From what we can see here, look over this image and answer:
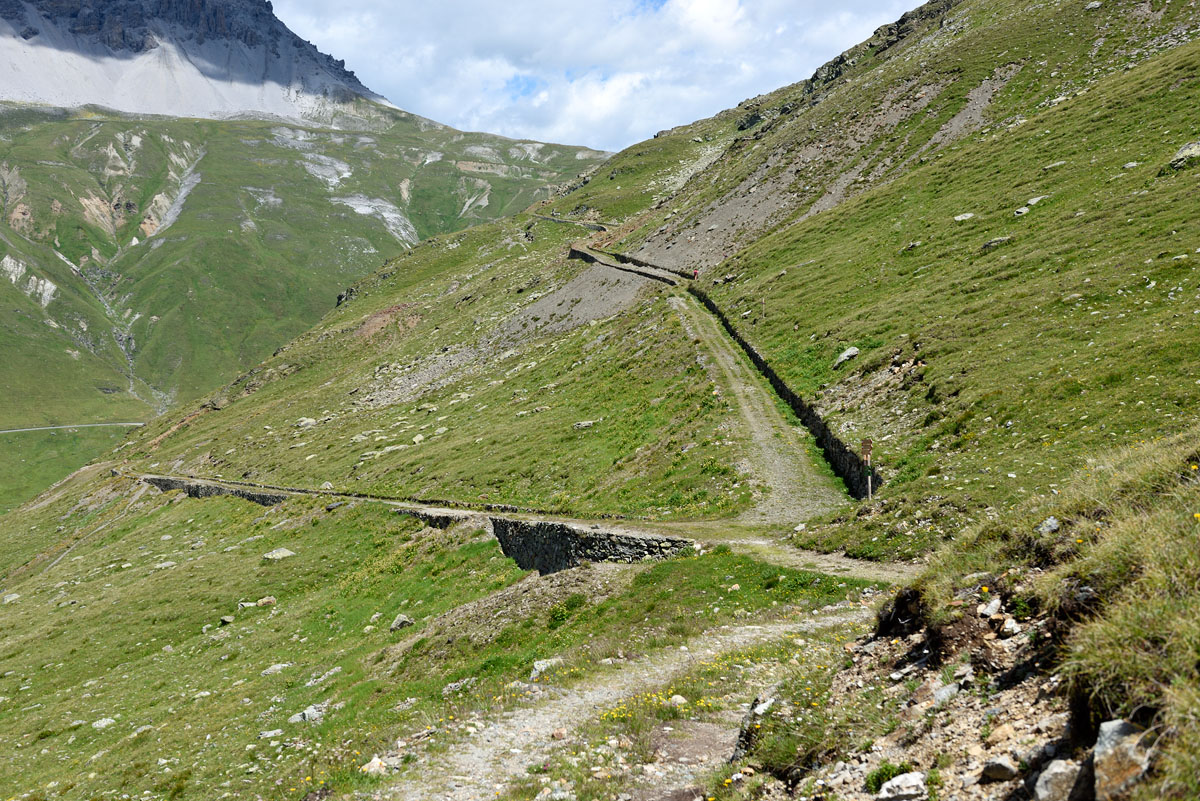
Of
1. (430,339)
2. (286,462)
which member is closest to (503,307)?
(430,339)

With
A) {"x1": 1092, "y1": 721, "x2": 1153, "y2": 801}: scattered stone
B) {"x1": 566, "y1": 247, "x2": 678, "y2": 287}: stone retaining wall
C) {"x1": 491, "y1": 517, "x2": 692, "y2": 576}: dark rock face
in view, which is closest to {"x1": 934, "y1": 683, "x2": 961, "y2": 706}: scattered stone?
{"x1": 1092, "y1": 721, "x2": 1153, "y2": 801}: scattered stone

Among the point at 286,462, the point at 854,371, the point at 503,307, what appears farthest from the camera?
the point at 503,307

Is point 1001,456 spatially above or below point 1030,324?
below

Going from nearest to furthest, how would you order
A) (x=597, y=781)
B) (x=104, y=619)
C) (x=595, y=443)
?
1. (x=597, y=781)
2. (x=104, y=619)
3. (x=595, y=443)

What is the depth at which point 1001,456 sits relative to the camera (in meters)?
22.6

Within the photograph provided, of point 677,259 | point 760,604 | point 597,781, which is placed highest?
point 677,259

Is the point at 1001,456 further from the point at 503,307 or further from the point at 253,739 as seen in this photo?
the point at 503,307

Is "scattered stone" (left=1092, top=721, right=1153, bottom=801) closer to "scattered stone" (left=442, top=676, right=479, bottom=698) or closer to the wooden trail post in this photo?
"scattered stone" (left=442, top=676, right=479, bottom=698)

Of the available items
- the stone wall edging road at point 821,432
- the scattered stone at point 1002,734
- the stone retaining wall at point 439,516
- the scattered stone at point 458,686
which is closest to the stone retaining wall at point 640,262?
the stone wall edging road at point 821,432

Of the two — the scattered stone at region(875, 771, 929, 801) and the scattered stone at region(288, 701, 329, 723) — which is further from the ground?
the scattered stone at region(875, 771, 929, 801)

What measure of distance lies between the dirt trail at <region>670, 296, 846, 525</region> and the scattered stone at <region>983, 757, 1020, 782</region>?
20.2 m

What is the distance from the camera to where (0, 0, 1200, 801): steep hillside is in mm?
8773

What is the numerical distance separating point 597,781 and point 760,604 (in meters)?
9.67

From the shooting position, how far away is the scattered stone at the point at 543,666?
17.9 metres
